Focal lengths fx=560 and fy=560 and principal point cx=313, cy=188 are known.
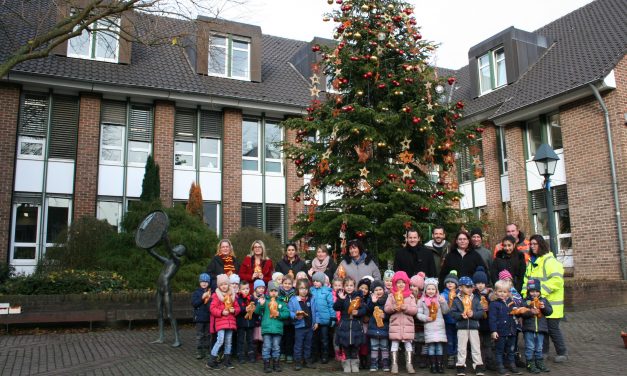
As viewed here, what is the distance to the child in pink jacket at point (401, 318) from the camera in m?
7.50

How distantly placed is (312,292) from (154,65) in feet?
47.3

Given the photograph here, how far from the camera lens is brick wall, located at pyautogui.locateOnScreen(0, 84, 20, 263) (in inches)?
648

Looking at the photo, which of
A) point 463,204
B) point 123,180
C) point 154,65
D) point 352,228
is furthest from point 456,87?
point 352,228

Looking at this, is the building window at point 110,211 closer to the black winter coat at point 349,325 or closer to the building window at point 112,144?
the building window at point 112,144

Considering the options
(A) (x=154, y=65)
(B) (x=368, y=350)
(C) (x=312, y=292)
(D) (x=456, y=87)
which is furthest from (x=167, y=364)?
(D) (x=456, y=87)

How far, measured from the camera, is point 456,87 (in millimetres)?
25719

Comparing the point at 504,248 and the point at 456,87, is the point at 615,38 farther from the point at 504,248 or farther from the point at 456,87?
the point at 504,248

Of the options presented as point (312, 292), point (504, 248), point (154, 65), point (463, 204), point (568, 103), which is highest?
point (154, 65)

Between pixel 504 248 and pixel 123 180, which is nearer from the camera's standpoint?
pixel 504 248

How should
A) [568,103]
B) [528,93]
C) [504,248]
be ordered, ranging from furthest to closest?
[528,93], [568,103], [504,248]

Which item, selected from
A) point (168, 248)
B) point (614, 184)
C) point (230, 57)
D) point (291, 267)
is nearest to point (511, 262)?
point (291, 267)

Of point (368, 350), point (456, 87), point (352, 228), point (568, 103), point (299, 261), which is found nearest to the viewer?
point (368, 350)

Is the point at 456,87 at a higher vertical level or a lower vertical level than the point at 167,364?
higher

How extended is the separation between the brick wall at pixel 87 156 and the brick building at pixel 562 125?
11598 mm
